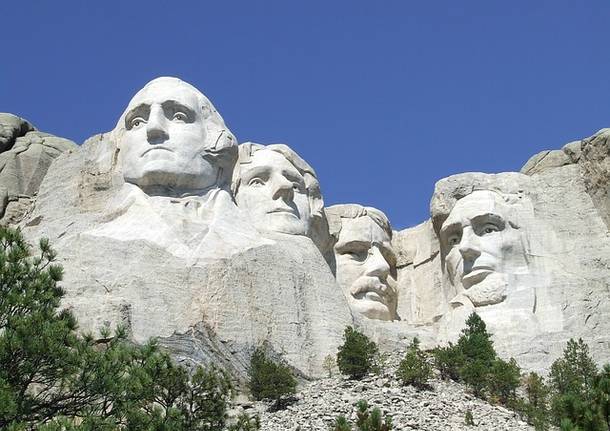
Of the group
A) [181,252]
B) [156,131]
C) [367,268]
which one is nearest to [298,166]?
[367,268]

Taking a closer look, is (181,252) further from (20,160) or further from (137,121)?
(20,160)

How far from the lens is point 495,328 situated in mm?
28234

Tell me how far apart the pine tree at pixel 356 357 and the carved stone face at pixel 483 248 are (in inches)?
144

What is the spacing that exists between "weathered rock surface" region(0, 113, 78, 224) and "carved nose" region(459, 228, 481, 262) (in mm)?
6256

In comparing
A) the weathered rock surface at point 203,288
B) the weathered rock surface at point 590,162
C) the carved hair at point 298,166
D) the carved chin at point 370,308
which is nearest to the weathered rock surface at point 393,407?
the weathered rock surface at point 203,288

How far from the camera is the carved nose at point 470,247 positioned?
29188 millimetres

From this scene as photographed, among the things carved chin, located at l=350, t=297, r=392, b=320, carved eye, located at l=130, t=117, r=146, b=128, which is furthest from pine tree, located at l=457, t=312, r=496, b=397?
carved eye, located at l=130, t=117, r=146, b=128

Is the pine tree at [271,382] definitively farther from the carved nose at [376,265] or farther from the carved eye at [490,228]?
the carved nose at [376,265]

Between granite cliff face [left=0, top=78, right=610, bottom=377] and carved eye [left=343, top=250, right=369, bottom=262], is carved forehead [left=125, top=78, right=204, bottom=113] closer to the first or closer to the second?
granite cliff face [left=0, top=78, right=610, bottom=377]

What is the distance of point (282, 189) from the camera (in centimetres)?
2933

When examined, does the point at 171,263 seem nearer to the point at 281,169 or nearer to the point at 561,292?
the point at 281,169

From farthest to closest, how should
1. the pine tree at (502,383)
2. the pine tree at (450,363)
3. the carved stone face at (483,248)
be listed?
the carved stone face at (483,248) → the pine tree at (450,363) → the pine tree at (502,383)

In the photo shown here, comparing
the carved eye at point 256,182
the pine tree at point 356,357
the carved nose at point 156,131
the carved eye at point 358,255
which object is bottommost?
the pine tree at point 356,357

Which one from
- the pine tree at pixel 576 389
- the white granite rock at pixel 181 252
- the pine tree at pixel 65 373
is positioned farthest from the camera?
the white granite rock at pixel 181 252
